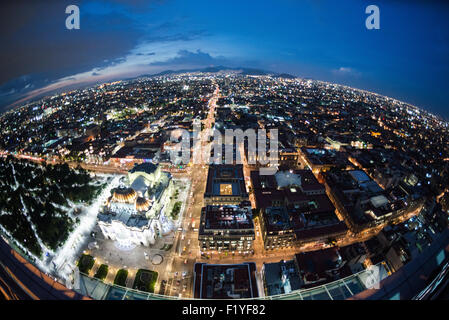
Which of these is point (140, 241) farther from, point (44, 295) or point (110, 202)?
point (44, 295)

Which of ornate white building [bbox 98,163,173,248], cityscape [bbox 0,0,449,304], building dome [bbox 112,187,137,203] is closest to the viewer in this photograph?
cityscape [bbox 0,0,449,304]

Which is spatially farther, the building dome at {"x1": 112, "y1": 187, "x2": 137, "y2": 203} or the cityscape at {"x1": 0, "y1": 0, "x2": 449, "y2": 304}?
the building dome at {"x1": 112, "y1": 187, "x2": 137, "y2": 203}

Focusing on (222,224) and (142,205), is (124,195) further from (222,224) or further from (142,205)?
(222,224)

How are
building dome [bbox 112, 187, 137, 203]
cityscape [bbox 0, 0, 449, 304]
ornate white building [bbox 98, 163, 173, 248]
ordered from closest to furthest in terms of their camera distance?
cityscape [bbox 0, 0, 449, 304] → ornate white building [bbox 98, 163, 173, 248] → building dome [bbox 112, 187, 137, 203]

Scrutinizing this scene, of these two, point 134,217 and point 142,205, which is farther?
point 142,205

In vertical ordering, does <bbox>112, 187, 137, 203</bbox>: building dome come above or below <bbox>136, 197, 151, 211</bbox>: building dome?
above

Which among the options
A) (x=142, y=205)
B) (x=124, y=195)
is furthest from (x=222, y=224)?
(x=124, y=195)

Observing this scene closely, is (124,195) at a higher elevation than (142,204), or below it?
higher

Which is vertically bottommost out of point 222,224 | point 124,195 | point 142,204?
point 222,224

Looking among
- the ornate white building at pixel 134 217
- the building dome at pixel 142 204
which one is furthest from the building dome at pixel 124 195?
the building dome at pixel 142 204

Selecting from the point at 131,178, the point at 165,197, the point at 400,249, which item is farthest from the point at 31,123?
the point at 400,249

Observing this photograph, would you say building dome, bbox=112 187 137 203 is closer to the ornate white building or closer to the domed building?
the ornate white building

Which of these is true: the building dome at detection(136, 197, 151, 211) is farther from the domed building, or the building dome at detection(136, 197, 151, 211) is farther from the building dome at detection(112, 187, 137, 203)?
the building dome at detection(112, 187, 137, 203)

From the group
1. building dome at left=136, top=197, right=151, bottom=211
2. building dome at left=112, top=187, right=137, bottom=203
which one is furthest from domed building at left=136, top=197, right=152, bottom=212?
building dome at left=112, top=187, right=137, bottom=203
